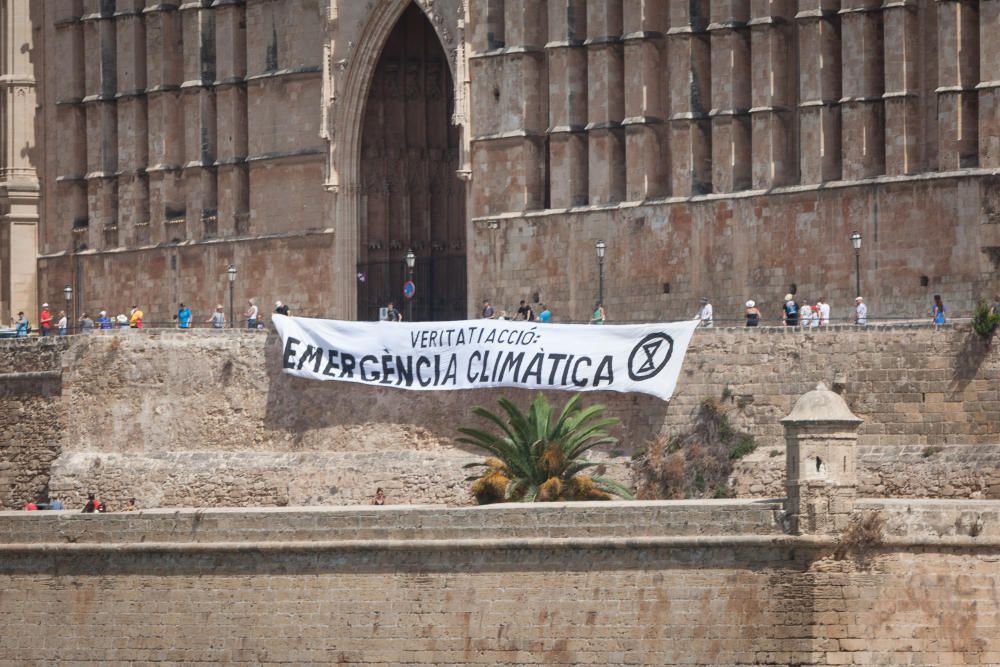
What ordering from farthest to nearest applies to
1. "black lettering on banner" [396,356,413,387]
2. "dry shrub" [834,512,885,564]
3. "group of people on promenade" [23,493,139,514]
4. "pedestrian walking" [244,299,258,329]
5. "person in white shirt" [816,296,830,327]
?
"pedestrian walking" [244,299,258,329], "black lettering on banner" [396,356,413,387], "person in white shirt" [816,296,830,327], "group of people on promenade" [23,493,139,514], "dry shrub" [834,512,885,564]

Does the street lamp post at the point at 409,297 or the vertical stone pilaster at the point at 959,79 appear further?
the street lamp post at the point at 409,297

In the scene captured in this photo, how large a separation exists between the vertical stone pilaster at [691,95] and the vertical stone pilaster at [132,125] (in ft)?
51.3

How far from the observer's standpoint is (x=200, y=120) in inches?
2608

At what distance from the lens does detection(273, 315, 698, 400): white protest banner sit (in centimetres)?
4994

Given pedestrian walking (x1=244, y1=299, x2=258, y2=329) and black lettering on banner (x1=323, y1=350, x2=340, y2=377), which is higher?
pedestrian walking (x1=244, y1=299, x2=258, y2=329)

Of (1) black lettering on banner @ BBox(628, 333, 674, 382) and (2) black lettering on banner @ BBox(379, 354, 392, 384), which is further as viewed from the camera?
(2) black lettering on banner @ BBox(379, 354, 392, 384)

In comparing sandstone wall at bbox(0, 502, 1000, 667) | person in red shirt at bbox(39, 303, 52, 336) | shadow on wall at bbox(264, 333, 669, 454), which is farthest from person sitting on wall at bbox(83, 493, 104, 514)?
person in red shirt at bbox(39, 303, 52, 336)

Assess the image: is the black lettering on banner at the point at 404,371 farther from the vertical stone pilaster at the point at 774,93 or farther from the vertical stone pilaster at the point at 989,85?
the vertical stone pilaster at the point at 989,85

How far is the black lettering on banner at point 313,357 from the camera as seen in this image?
53625 mm

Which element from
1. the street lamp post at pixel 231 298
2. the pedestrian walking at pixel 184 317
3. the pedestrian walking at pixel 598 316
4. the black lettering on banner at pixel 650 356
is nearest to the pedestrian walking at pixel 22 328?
the pedestrian walking at pixel 184 317

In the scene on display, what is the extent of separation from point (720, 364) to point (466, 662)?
28.0 ft

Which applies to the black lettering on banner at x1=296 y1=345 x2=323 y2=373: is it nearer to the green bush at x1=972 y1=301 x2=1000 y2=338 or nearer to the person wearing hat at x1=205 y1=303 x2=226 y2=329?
the person wearing hat at x1=205 y1=303 x2=226 y2=329

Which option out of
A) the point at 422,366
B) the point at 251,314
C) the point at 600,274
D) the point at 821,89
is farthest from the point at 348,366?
the point at 821,89

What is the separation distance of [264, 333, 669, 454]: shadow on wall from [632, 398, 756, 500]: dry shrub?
64 cm
